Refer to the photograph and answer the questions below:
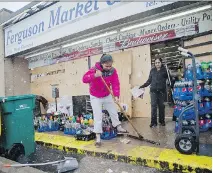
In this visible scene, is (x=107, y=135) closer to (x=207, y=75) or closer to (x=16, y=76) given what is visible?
(x=207, y=75)

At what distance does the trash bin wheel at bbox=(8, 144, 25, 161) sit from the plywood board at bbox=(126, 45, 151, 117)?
4.62m

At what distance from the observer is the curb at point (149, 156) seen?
10.7 feet

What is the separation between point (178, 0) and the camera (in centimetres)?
487

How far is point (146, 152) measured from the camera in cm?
396

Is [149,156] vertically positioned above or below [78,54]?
below

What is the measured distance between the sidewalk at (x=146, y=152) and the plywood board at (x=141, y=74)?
2.31 m

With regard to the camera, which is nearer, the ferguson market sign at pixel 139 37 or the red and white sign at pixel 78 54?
the ferguson market sign at pixel 139 37

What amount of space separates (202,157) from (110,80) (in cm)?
243

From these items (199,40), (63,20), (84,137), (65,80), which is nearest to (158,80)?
(199,40)

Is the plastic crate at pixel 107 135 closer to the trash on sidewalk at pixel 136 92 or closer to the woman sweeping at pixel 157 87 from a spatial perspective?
the woman sweeping at pixel 157 87

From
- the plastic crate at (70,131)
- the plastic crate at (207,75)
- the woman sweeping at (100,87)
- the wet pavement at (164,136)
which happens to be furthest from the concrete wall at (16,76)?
the plastic crate at (207,75)

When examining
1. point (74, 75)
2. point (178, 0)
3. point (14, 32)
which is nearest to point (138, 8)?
point (178, 0)

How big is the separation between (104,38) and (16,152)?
543cm

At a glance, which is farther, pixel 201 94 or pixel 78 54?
pixel 78 54
